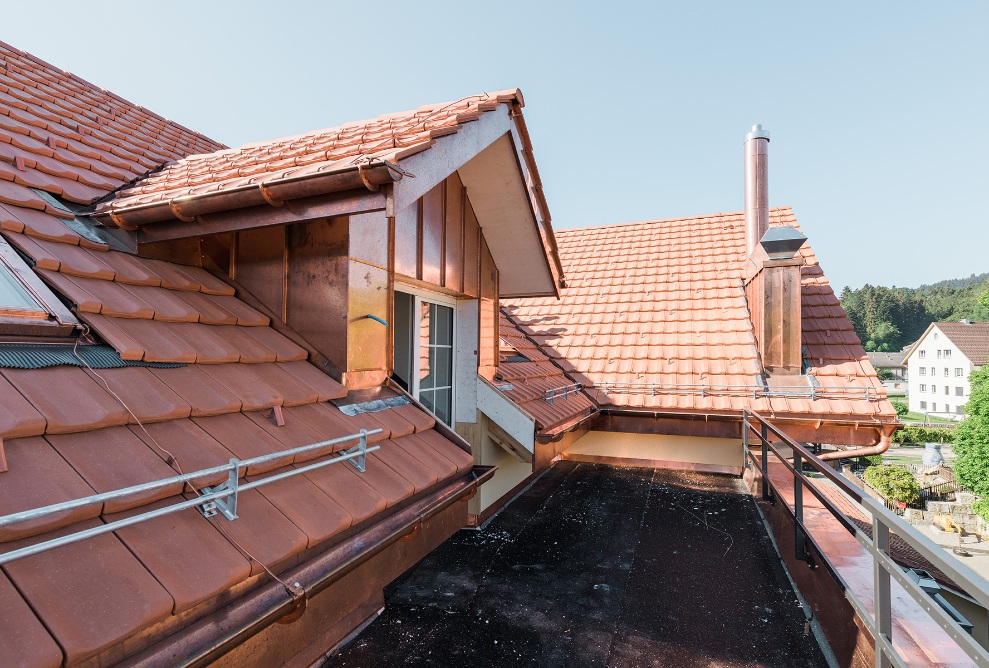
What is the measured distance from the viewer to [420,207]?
153 inches

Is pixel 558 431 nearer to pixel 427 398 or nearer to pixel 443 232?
pixel 427 398

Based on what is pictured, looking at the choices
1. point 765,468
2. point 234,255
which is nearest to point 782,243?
point 765,468

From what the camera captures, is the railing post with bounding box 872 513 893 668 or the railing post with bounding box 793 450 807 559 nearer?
the railing post with bounding box 872 513 893 668

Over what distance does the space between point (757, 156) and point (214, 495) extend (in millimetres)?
10245

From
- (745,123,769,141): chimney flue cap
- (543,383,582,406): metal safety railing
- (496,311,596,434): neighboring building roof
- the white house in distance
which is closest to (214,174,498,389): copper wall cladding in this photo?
(496,311,596,434): neighboring building roof

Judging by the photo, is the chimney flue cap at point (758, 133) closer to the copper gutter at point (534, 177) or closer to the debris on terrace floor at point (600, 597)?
the copper gutter at point (534, 177)

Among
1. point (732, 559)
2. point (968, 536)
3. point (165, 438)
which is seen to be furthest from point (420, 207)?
point (968, 536)

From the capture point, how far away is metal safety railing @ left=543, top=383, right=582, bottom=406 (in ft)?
20.2

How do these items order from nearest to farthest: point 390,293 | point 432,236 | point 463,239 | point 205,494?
point 205,494 < point 390,293 < point 432,236 < point 463,239

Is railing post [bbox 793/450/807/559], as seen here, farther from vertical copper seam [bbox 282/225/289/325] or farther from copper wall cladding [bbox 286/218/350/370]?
vertical copper seam [bbox 282/225/289/325]

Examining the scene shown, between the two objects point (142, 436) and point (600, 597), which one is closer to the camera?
point (142, 436)

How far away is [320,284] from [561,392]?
176 inches

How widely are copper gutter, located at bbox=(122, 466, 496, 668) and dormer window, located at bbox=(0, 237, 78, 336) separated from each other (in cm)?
141

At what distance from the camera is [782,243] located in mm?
7215
